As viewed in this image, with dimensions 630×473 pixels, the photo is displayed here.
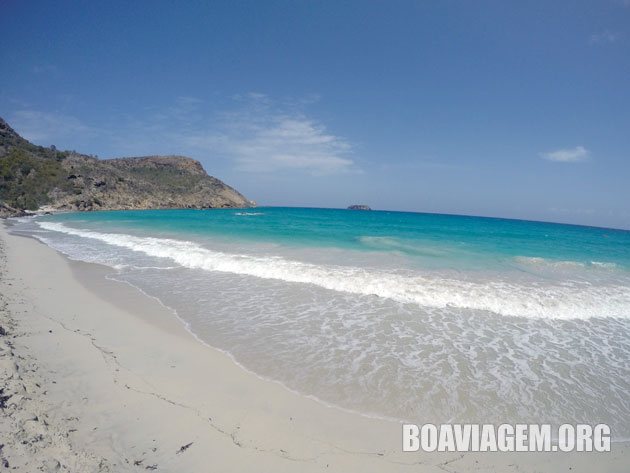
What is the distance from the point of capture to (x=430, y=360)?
5.89m

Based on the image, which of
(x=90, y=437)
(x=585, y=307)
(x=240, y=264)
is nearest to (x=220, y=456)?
(x=90, y=437)

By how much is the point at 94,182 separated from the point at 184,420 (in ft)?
270

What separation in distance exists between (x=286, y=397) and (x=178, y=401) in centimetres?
153

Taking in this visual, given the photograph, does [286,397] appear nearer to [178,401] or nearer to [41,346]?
[178,401]

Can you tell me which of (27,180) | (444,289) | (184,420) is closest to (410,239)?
(444,289)

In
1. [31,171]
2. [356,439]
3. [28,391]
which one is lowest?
[356,439]

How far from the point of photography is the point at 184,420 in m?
3.86

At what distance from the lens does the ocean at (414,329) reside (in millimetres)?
4793

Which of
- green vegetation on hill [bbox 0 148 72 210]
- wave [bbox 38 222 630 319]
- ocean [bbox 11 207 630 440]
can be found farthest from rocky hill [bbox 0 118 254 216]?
ocean [bbox 11 207 630 440]

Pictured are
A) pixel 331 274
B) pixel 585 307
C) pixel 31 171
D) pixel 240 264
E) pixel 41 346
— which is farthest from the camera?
pixel 31 171

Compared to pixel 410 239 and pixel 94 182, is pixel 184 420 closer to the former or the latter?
pixel 410 239

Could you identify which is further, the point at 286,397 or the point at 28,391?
the point at 286,397

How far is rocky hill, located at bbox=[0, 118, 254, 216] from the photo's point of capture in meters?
54.8

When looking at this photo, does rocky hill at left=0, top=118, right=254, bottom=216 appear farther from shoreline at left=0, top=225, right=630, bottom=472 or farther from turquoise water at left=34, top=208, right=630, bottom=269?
shoreline at left=0, top=225, right=630, bottom=472
